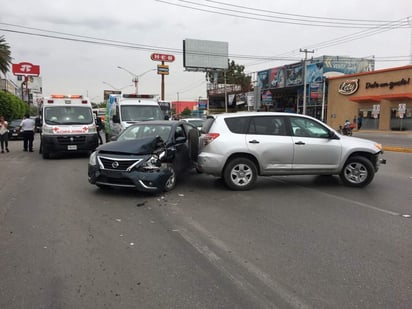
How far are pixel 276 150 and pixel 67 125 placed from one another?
8.98 m

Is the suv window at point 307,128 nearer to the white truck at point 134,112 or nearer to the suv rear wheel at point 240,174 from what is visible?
the suv rear wheel at point 240,174

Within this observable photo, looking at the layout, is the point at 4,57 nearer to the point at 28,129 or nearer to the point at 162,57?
the point at 28,129

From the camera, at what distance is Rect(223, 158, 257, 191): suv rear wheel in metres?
8.01

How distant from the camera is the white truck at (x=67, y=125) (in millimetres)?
13508

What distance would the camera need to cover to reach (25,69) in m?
77.8

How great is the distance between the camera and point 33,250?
4.54 meters

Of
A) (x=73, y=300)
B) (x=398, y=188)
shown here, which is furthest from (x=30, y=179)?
(x=398, y=188)

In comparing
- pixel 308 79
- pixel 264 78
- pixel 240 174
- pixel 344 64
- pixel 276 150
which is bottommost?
pixel 240 174

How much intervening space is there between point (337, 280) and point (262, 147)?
4.50 meters

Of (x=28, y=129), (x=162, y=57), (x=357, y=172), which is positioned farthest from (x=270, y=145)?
(x=162, y=57)

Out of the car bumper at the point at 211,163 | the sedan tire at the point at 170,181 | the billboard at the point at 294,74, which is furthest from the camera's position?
the billboard at the point at 294,74

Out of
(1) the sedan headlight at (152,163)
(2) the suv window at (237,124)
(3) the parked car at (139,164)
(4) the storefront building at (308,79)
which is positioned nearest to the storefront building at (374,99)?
(4) the storefront building at (308,79)

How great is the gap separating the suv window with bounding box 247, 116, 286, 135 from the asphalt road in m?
1.34

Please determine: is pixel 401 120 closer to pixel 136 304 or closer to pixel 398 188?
pixel 398 188
